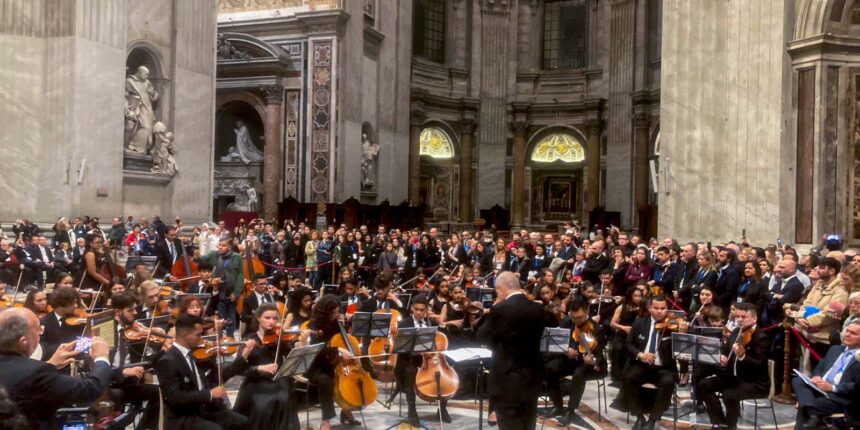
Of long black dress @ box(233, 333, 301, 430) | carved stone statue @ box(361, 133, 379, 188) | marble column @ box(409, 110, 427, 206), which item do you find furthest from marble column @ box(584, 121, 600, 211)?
long black dress @ box(233, 333, 301, 430)

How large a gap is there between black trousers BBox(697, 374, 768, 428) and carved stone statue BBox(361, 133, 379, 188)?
23.2 m

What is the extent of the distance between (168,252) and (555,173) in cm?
2465

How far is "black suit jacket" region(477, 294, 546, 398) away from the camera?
22.9 ft

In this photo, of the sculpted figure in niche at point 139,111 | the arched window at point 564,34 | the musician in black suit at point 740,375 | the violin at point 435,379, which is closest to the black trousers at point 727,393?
the musician in black suit at point 740,375

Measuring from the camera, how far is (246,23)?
30172mm

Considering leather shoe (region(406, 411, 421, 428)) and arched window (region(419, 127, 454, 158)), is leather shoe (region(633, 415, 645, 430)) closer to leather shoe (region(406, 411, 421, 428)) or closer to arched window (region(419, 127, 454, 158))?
leather shoe (region(406, 411, 421, 428))

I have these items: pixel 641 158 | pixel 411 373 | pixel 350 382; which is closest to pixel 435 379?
pixel 411 373

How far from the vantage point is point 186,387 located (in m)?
6.43

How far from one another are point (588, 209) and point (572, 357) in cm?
2752

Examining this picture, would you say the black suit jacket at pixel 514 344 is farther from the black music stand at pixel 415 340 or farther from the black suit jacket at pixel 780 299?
the black suit jacket at pixel 780 299

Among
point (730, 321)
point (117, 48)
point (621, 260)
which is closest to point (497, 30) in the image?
point (117, 48)

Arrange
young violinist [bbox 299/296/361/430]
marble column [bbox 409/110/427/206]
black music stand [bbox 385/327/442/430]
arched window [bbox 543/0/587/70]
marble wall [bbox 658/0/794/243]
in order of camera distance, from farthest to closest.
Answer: arched window [bbox 543/0/587/70] < marble column [bbox 409/110/427/206] < marble wall [bbox 658/0/794/243] < black music stand [bbox 385/327/442/430] < young violinist [bbox 299/296/361/430]

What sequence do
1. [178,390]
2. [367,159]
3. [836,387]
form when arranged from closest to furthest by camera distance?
1. [178,390]
2. [836,387]
3. [367,159]

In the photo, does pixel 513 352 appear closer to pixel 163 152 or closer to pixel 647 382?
pixel 647 382
